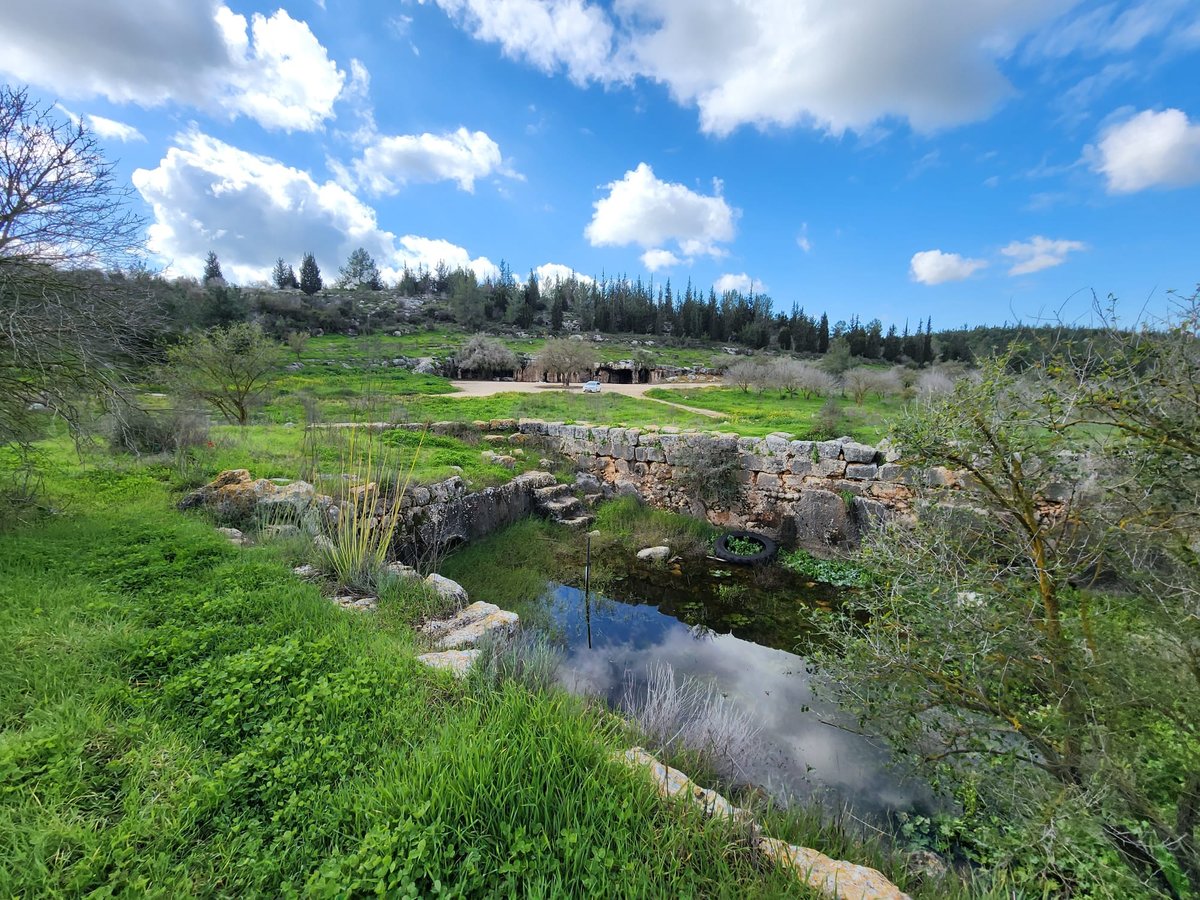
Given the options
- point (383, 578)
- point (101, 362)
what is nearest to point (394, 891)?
point (383, 578)

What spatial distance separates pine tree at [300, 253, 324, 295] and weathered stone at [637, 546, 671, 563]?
76045 millimetres

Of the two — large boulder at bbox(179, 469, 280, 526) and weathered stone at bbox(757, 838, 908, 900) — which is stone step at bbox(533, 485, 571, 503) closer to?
large boulder at bbox(179, 469, 280, 526)

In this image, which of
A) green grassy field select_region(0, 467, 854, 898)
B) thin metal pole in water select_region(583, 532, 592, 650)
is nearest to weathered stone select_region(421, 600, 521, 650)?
green grassy field select_region(0, 467, 854, 898)

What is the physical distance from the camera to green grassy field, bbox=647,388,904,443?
34.2 ft

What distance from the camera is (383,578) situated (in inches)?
191

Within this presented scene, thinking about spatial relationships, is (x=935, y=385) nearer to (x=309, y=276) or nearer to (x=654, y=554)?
(x=654, y=554)

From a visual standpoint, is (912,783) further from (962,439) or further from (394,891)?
(394,891)

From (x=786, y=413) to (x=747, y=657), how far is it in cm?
1123

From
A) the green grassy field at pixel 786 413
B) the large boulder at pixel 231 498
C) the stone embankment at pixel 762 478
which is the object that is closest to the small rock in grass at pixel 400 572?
the large boulder at pixel 231 498

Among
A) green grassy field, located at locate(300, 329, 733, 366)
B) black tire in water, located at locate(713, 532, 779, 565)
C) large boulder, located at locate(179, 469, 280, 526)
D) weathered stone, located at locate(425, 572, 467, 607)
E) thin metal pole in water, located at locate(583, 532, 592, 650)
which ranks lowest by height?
thin metal pole in water, located at locate(583, 532, 592, 650)

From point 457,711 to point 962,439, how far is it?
3356mm

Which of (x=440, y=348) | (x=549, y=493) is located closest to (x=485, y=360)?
(x=440, y=348)

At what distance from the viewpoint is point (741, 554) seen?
8.08 meters

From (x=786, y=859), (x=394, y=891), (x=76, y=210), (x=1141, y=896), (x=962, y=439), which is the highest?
(x=76, y=210)
